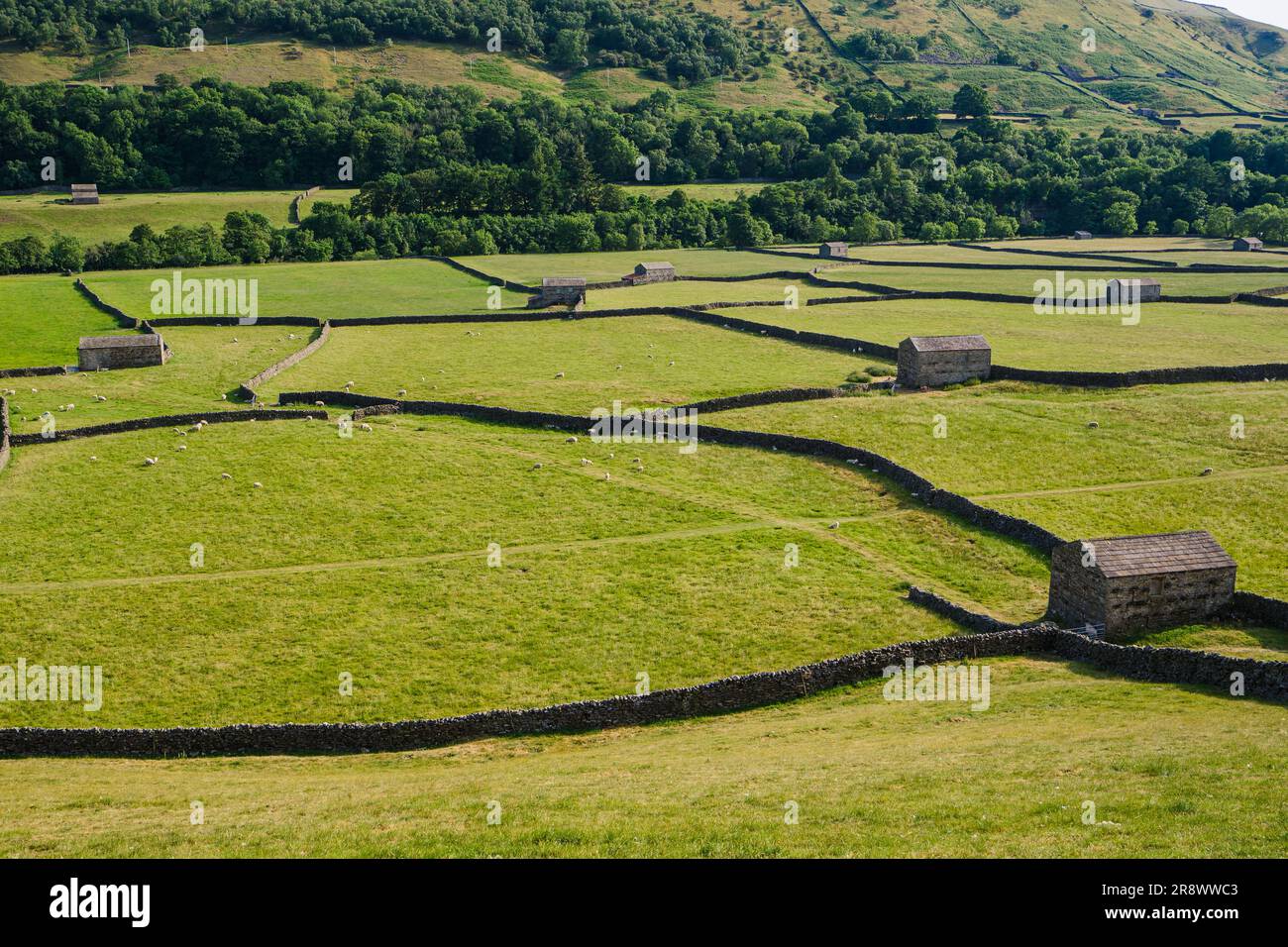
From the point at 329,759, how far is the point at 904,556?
19875 millimetres

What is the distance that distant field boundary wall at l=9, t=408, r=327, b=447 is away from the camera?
1973 inches

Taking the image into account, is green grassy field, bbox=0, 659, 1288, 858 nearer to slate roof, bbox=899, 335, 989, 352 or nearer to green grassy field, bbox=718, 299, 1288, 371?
slate roof, bbox=899, 335, 989, 352

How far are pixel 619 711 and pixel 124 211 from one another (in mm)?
119101

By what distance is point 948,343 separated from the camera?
59.5m

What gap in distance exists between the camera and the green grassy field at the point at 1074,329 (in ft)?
209

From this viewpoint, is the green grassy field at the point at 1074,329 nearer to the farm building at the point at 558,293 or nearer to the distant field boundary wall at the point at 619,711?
the farm building at the point at 558,293

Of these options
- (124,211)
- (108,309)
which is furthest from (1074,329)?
(124,211)

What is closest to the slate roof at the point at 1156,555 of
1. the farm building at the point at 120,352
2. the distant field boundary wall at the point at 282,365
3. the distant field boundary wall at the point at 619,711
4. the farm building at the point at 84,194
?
the distant field boundary wall at the point at 619,711

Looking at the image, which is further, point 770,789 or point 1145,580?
point 1145,580

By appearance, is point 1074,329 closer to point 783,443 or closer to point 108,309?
point 783,443

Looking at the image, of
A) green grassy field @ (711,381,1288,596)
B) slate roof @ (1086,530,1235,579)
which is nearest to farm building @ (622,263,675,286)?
green grassy field @ (711,381,1288,596)

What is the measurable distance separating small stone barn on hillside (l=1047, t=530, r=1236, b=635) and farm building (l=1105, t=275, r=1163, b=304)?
5805cm

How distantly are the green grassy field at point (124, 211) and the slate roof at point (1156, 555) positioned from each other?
10904 cm

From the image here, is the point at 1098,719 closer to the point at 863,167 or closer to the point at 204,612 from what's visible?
the point at 204,612
